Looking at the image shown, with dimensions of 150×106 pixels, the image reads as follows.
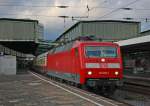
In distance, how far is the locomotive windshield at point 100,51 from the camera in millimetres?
20688

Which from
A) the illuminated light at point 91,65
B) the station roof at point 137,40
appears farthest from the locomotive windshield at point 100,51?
the station roof at point 137,40

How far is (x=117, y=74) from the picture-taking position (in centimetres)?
2038

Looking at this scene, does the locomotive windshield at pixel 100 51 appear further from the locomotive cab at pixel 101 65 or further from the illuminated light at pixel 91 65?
the illuminated light at pixel 91 65

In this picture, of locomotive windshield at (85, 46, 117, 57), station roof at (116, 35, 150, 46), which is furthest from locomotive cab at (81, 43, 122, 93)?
station roof at (116, 35, 150, 46)

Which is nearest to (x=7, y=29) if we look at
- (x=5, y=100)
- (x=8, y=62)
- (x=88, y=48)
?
(x=8, y=62)

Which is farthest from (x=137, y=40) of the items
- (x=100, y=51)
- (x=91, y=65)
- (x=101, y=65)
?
(x=91, y=65)

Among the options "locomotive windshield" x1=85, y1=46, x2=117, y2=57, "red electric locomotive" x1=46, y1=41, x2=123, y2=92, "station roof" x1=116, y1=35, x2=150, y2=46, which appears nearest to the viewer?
"red electric locomotive" x1=46, y1=41, x2=123, y2=92

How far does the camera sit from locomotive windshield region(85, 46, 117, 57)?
67.9 ft

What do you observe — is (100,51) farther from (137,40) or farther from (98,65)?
(137,40)

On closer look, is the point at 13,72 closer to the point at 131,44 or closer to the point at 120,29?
the point at 131,44

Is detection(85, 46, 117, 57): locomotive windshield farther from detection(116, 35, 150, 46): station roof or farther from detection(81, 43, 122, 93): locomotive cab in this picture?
detection(116, 35, 150, 46): station roof

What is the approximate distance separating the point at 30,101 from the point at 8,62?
31.8 metres

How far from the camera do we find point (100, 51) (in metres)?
20.8

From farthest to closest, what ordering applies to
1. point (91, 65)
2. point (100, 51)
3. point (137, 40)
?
point (137, 40), point (100, 51), point (91, 65)
